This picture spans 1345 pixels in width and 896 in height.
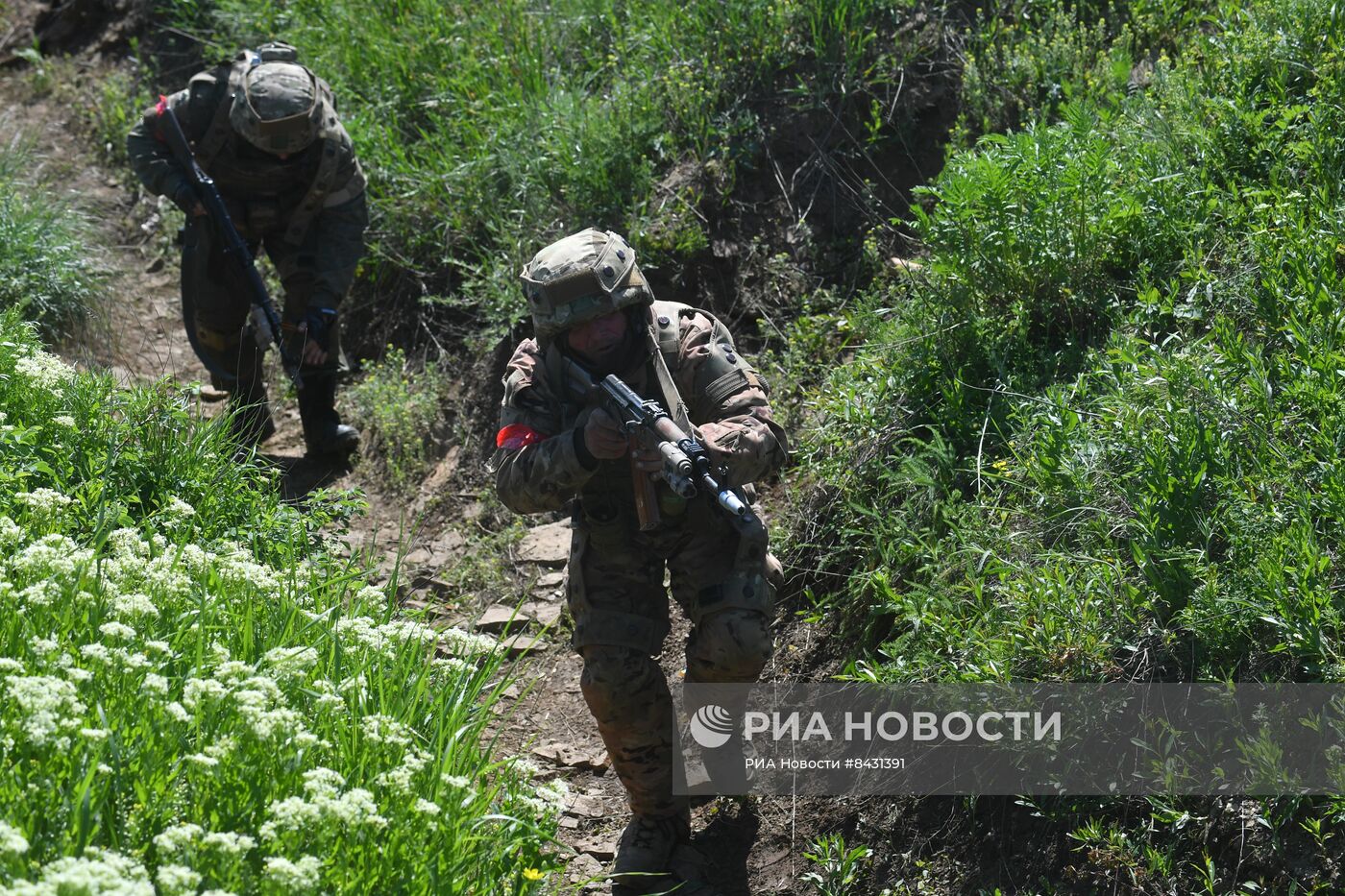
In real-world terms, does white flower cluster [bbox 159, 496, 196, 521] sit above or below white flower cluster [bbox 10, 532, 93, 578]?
below

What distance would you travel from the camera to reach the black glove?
6.13 m

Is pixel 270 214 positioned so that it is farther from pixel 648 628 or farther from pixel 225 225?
pixel 648 628

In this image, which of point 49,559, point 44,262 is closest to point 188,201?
point 44,262

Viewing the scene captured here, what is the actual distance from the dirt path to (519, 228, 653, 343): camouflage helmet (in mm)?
929

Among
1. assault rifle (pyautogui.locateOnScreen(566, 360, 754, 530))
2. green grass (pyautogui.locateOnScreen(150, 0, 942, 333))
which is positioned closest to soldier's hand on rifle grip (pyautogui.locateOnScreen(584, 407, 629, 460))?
assault rifle (pyautogui.locateOnScreen(566, 360, 754, 530))

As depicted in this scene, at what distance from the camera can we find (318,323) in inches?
242

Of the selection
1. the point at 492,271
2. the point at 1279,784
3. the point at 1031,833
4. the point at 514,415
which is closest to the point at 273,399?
the point at 492,271

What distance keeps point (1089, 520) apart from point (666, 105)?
148 inches

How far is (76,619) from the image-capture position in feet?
11.0

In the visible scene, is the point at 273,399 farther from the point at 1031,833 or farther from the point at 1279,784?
the point at 1279,784

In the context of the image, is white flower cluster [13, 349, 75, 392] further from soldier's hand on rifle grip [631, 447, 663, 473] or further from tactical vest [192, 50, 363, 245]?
soldier's hand on rifle grip [631, 447, 663, 473]

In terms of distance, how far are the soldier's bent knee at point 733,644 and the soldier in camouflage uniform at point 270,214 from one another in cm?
292

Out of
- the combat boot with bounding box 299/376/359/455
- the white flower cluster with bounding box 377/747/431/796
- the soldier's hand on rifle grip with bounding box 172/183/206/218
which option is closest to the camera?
the white flower cluster with bounding box 377/747/431/796

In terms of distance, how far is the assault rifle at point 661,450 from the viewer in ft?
11.4
